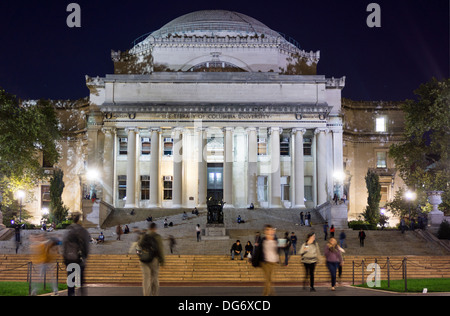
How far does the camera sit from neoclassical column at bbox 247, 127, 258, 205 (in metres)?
54.6

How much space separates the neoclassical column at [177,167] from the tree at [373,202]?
16779mm

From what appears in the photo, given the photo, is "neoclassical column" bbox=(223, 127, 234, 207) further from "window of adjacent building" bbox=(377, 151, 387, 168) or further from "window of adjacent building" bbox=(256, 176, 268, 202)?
"window of adjacent building" bbox=(377, 151, 387, 168)

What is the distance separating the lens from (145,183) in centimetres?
5703

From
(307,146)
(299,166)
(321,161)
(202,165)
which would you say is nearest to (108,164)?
(202,165)

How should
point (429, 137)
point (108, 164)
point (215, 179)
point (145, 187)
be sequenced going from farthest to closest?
point (215, 179) < point (145, 187) < point (108, 164) < point (429, 137)

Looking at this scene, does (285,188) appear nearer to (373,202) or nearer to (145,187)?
(373,202)

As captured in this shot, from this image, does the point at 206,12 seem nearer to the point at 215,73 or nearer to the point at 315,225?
the point at 215,73

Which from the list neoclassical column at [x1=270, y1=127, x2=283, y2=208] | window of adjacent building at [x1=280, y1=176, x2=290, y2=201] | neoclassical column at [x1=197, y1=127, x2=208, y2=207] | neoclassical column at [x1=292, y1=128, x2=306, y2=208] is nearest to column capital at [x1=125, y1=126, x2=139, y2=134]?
neoclassical column at [x1=197, y1=127, x2=208, y2=207]

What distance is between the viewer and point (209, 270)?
2991cm

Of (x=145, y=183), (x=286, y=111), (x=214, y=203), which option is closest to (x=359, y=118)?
(x=286, y=111)

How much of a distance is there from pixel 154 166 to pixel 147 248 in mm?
40913

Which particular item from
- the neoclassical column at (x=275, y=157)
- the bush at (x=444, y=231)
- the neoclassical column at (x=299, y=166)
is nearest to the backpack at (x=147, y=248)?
the bush at (x=444, y=231)
